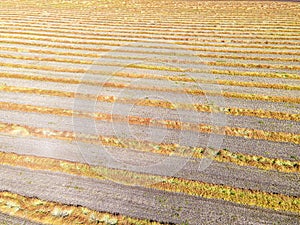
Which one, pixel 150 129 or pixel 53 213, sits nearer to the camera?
pixel 53 213

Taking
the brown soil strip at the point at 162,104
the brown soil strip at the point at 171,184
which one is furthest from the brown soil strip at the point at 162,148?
the brown soil strip at the point at 162,104

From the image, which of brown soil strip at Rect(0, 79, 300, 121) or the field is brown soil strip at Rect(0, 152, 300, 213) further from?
brown soil strip at Rect(0, 79, 300, 121)

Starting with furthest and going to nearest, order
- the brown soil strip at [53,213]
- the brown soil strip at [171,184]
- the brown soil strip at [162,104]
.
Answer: the brown soil strip at [162,104]
the brown soil strip at [171,184]
the brown soil strip at [53,213]

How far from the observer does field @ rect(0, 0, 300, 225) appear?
158 inches

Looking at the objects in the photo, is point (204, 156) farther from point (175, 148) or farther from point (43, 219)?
point (43, 219)

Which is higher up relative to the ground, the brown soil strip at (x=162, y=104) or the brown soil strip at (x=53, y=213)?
the brown soil strip at (x=162, y=104)

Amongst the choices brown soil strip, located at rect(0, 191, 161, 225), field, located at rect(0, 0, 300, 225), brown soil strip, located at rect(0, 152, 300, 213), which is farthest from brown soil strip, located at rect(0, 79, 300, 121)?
brown soil strip, located at rect(0, 191, 161, 225)

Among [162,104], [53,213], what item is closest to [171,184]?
[53,213]

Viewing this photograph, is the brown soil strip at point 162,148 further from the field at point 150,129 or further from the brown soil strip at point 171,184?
the brown soil strip at point 171,184

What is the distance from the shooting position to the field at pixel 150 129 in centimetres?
401

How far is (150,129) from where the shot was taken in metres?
5.73

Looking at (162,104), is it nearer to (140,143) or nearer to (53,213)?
(140,143)

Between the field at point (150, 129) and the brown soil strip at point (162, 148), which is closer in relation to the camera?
the field at point (150, 129)

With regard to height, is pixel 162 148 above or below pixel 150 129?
below
